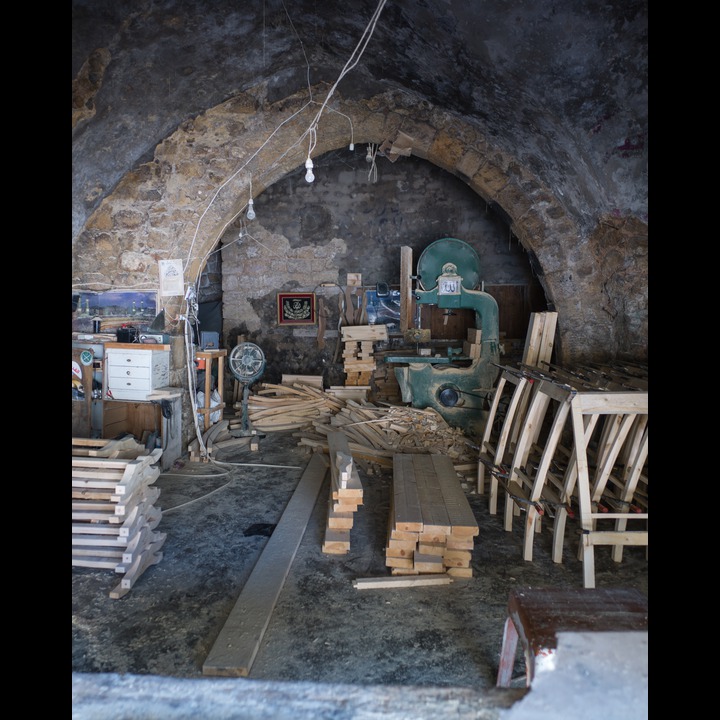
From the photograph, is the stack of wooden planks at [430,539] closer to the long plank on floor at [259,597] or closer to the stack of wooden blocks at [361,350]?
the long plank on floor at [259,597]

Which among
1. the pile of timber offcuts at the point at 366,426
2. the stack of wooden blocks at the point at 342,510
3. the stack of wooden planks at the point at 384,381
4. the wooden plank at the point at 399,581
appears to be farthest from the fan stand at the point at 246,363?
the wooden plank at the point at 399,581

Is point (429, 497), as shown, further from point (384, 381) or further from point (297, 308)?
point (297, 308)

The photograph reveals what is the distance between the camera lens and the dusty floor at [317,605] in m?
2.74

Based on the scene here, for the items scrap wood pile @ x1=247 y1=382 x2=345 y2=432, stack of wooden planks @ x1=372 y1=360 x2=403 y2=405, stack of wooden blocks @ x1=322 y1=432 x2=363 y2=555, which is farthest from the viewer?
stack of wooden planks @ x1=372 y1=360 x2=403 y2=405

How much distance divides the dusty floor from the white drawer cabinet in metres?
1.30

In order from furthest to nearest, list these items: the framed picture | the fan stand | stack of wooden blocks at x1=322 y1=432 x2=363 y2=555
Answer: the framed picture → the fan stand → stack of wooden blocks at x1=322 y1=432 x2=363 y2=555

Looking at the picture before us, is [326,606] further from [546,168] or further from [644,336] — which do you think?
[546,168]

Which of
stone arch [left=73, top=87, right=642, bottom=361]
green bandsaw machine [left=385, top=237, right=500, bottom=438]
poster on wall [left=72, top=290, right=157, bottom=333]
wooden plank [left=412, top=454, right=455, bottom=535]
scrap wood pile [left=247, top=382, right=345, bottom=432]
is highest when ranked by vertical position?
Result: stone arch [left=73, top=87, right=642, bottom=361]

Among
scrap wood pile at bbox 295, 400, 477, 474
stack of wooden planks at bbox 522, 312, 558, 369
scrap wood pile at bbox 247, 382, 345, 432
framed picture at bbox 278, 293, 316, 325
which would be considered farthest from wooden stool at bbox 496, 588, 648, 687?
framed picture at bbox 278, 293, 316, 325

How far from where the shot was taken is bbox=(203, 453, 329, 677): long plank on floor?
269 centimetres

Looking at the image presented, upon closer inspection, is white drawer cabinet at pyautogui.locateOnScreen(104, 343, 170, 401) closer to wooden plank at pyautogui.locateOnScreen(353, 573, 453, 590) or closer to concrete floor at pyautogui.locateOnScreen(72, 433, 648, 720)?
concrete floor at pyautogui.locateOnScreen(72, 433, 648, 720)
